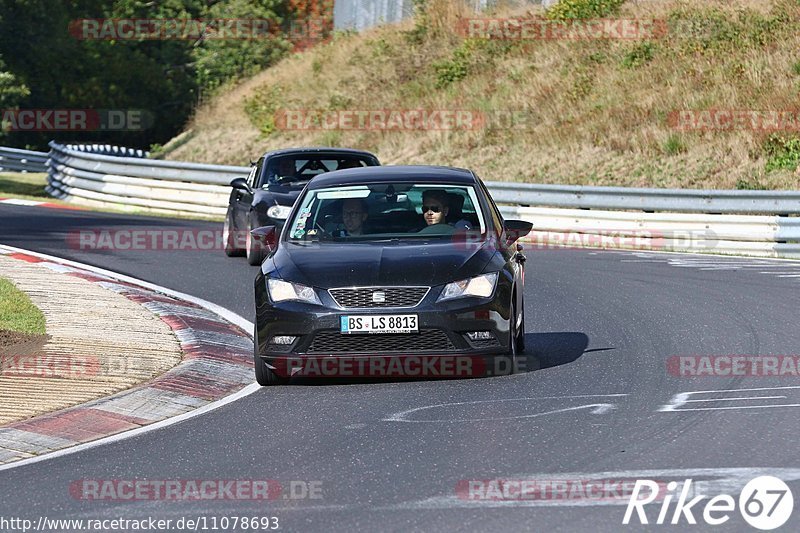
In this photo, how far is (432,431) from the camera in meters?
8.45

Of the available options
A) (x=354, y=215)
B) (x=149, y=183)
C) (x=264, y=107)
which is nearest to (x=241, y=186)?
(x=354, y=215)

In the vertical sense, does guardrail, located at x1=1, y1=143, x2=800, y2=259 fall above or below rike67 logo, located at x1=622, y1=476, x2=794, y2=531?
below

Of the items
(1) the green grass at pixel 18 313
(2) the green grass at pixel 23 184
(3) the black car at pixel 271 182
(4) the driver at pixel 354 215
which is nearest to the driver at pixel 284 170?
(3) the black car at pixel 271 182

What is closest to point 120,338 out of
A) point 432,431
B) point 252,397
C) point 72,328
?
point 72,328

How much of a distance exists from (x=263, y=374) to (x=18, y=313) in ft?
11.0

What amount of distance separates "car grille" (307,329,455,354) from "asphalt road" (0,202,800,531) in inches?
11.6

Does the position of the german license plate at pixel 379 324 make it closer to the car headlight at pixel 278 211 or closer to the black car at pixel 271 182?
the car headlight at pixel 278 211

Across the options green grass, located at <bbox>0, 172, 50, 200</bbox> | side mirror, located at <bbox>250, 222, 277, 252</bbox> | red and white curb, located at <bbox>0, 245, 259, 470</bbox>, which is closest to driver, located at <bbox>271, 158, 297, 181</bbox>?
red and white curb, located at <bbox>0, 245, 259, 470</bbox>

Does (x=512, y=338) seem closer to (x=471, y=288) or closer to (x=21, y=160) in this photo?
(x=471, y=288)

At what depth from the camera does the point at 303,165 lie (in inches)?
769

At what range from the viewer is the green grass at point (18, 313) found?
39.7 feet

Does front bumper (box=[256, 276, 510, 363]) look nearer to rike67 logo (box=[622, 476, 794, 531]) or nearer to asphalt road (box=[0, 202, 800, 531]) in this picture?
asphalt road (box=[0, 202, 800, 531])

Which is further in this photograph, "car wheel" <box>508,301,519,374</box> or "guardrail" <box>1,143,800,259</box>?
"guardrail" <box>1,143,800,259</box>

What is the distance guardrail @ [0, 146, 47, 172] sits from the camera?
46.2 m
